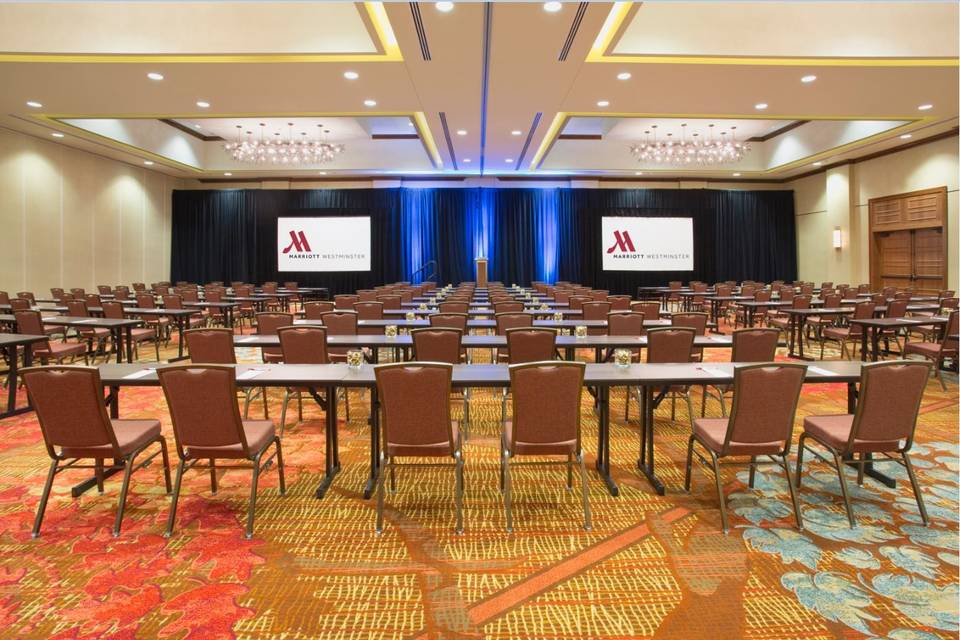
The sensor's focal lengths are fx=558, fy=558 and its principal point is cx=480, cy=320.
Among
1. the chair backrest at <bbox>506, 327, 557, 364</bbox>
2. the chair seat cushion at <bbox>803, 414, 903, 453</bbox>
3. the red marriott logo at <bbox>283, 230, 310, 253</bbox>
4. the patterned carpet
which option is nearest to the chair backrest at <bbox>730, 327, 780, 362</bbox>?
the patterned carpet

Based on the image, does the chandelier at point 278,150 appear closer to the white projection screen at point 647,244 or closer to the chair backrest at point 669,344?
the white projection screen at point 647,244

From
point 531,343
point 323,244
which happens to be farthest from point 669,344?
point 323,244

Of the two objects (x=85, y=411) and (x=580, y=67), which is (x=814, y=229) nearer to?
(x=580, y=67)

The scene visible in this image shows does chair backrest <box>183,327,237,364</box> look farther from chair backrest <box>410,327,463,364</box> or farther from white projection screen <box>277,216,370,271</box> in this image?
white projection screen <box>277,216,370,271</box>

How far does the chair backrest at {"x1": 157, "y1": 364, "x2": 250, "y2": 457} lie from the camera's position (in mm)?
3000

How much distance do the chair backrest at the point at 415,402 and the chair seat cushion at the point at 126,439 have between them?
150 cm

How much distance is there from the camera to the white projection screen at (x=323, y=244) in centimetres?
1961

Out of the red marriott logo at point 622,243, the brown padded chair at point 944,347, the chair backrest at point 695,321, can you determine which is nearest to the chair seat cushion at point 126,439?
the chair backrest at point 695,321

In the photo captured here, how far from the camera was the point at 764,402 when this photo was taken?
306 centimetres

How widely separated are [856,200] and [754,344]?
14.6m

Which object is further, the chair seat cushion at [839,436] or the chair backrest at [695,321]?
the chair backrest at [695,321]

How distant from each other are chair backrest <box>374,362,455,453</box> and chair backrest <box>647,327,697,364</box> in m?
2.33

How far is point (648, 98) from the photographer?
997 centimetres

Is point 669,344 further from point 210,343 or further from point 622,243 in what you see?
point 622,243
